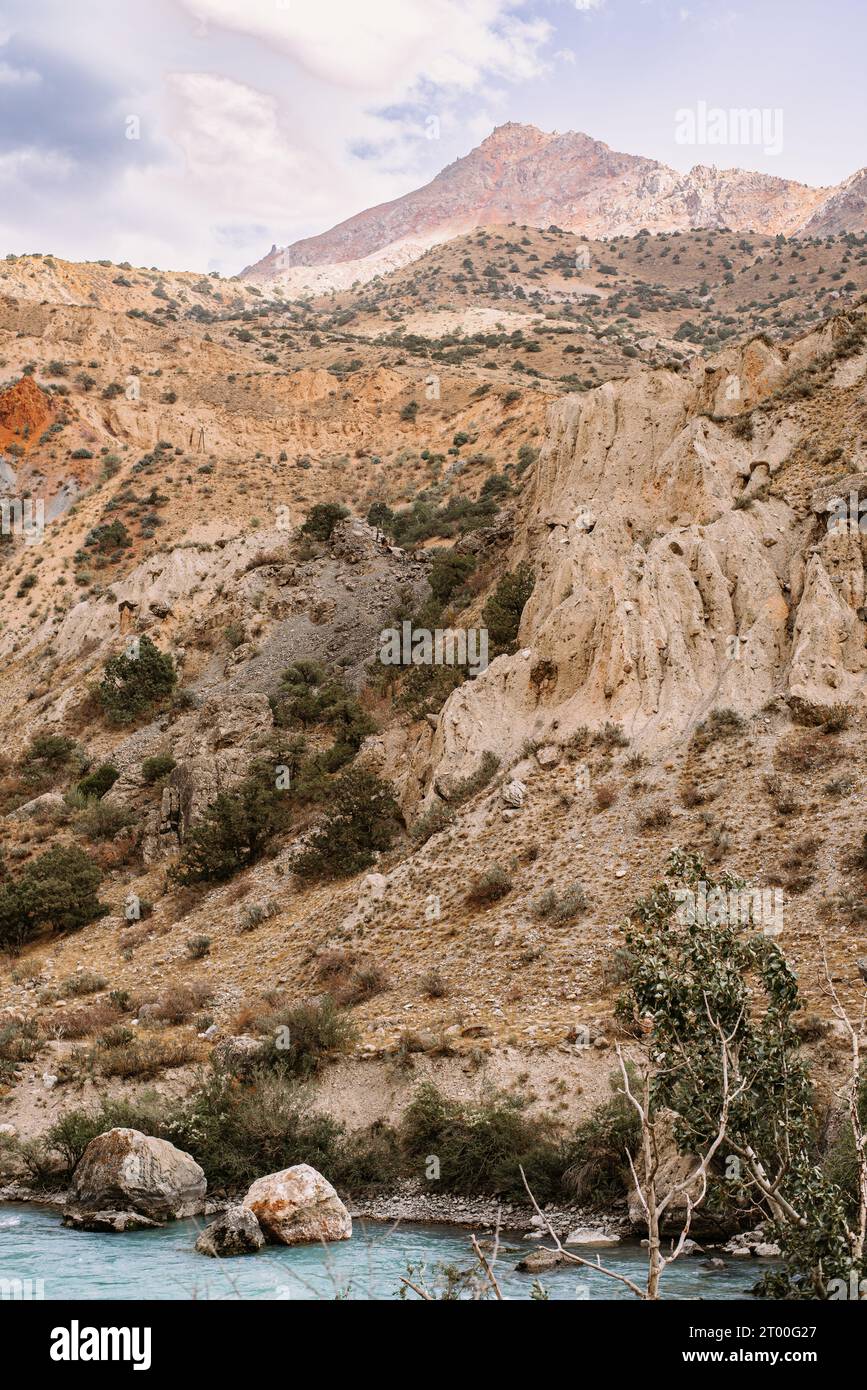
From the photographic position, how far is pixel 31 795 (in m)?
30.7

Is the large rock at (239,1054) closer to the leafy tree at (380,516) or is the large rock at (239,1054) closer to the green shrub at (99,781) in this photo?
the green shrub at (99,781)

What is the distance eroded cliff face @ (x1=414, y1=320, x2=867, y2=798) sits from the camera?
19.0 metres

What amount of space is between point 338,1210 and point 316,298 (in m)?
118

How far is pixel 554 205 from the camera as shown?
15300 centimetres

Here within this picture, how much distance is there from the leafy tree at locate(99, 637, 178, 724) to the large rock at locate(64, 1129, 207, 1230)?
2144cm

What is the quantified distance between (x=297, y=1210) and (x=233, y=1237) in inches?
30.2

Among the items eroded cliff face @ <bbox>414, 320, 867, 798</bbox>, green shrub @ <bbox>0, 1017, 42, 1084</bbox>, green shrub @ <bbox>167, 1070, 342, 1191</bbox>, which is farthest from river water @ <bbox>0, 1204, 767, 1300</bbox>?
eroded cliff face @ <bbox>414, 320, 867, 798</bbox>

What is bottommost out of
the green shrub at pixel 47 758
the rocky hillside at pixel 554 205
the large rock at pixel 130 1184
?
the large rock at pixel 130 1184

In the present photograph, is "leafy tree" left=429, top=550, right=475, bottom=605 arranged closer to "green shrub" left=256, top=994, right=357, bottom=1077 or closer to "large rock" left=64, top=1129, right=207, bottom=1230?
"green shrub" left=256, top=994, right=357, bottom=1077

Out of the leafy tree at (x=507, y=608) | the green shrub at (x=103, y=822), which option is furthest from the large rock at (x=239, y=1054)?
the green shrub at (x=103, y=822)

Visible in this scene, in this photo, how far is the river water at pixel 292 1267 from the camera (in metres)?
9.15

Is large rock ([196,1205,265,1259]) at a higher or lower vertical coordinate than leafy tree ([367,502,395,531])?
lower

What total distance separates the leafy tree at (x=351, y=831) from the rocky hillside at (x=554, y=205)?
371 ft
